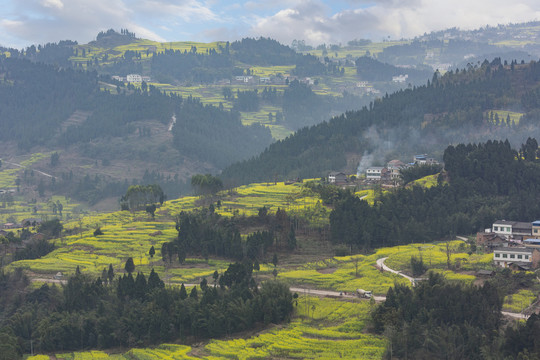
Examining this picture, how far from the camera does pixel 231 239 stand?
10575cm

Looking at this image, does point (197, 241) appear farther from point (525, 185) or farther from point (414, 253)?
point (525, 185)

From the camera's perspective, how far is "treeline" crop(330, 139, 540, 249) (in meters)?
107

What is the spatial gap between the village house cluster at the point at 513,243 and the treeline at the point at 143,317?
96.0 ft

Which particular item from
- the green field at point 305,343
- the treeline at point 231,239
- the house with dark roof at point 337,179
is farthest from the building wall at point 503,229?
the house with dark roof at point 337,179

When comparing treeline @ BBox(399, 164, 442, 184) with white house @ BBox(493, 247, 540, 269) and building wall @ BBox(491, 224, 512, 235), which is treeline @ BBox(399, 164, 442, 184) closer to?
building wall @ BBox(491, 224, 512, 235)

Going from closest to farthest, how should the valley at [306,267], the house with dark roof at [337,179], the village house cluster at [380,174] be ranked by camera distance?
the valley at [306,267] < the village house cluster at [380,174] < the house with dark roof at [337,179]

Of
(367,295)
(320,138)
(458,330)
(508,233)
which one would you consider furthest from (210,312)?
(320,138)

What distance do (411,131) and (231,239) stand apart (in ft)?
319

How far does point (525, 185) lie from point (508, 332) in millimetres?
62949

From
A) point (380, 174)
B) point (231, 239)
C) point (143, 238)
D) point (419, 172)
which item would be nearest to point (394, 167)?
point (380, 174)

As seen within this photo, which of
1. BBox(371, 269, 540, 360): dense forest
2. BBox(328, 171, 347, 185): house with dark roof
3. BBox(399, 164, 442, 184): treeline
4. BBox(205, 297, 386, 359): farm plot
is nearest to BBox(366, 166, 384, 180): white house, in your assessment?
BBox(328, 171, 347, 185): house with dark roof

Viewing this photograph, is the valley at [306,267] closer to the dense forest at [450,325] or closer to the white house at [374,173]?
the dense forest at [450,325]

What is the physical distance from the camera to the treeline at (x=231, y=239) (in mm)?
103125

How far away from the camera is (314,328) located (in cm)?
7019
